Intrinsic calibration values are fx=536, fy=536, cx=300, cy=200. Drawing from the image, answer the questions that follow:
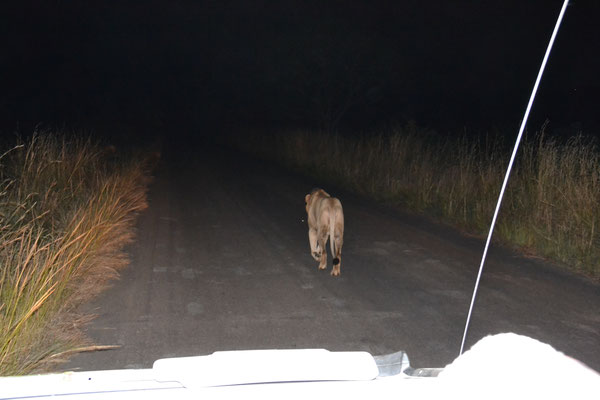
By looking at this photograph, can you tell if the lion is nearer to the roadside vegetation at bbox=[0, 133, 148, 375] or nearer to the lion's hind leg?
the lion's hind leg

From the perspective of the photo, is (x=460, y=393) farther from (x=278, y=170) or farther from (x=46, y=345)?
(x=278, y=170)

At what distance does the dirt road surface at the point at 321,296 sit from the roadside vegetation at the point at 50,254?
26cm

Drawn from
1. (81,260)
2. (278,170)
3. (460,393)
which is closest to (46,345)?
(81,260)

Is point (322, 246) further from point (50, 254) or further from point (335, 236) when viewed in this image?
point (50, 254)

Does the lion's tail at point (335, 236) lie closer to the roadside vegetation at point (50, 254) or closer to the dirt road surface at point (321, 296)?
the dirt road surface at point (321, 296)

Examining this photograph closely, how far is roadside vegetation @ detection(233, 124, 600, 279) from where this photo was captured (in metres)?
8.14

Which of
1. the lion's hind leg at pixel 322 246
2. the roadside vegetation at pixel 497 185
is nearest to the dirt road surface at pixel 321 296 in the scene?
the lion's hind leg at pixel 322 246

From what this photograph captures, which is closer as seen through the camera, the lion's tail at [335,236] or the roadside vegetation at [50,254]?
the roadside vegetation at [50,254]

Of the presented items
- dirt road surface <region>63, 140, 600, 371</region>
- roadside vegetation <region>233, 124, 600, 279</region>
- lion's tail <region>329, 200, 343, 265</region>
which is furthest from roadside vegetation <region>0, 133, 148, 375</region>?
roadside vegetation <region>233, 124, 600, 279</region>

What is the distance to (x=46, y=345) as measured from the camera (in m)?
4.25

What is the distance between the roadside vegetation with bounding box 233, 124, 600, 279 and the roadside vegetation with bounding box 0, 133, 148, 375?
6237 mm

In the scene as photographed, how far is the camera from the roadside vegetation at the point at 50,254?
13.3 feet

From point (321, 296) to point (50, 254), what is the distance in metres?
2.94

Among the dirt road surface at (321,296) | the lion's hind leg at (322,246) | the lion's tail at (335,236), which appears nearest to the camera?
the dirt road surface at (321,296)
